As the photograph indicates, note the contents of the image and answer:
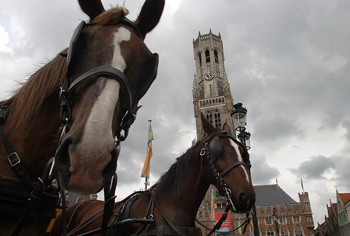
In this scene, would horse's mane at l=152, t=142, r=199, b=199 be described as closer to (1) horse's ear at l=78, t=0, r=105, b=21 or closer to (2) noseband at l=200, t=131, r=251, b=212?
(2) noseband at l=200, t=131, r=251, b=212

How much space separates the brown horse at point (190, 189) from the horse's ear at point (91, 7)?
7.73ft

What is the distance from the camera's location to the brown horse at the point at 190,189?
3.04m

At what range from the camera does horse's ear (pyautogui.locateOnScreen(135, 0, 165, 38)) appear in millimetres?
1813

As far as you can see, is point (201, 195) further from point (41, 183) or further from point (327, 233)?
point (327, 233)

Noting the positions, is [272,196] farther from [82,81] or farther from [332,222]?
[82,81]

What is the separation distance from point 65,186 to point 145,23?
1.35 m

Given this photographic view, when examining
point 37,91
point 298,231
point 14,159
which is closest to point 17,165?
point 14,159

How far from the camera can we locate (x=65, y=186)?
958mm

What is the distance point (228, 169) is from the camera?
320cm

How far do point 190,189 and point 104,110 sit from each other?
246 cm

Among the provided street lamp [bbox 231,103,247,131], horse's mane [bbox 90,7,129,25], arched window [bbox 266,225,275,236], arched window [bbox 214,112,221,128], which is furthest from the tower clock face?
horse's mane [bbox 90,7,129,25]

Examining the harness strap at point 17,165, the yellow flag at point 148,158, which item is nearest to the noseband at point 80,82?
the harness strap at point 17,165

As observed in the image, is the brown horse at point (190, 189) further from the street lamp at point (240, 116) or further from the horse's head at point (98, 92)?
the street lamp at point (240, 116)

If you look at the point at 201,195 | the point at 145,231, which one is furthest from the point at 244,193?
the point at 145,231
